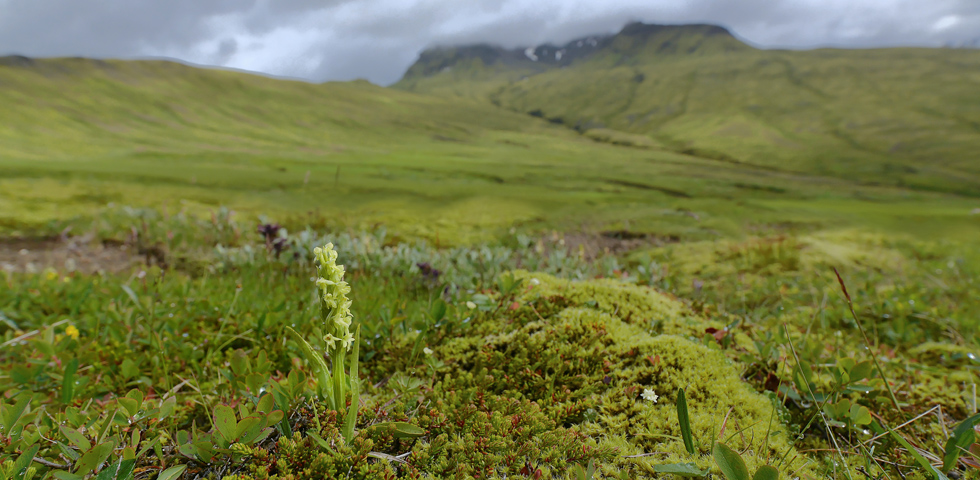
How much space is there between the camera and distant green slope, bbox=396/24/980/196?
53.4m

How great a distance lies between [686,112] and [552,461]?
392ft

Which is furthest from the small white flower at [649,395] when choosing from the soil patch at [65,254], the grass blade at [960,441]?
the soil patch at [65,254]

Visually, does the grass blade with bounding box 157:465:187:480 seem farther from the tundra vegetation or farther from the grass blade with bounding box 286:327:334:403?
the grass blade with bounding box 286:327:334:403

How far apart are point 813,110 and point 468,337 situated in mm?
103217

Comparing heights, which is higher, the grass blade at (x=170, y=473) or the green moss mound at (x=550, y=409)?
the grass blade at (x=170, y=473)

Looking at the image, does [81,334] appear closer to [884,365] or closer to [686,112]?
[884,365]

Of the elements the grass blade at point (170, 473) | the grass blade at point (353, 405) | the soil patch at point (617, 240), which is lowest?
the soil patch at point (617, 240)

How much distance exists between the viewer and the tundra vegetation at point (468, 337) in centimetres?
161

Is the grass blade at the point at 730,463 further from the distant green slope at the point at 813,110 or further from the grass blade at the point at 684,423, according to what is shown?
the distant green slope at the point at 813,110

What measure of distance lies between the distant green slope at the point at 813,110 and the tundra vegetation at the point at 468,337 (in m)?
47.1

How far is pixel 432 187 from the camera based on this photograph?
13047 mm

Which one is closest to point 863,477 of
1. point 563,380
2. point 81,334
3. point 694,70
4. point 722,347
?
point 722,347

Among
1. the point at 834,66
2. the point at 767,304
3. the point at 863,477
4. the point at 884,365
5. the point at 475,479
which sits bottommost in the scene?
the point at 767,304

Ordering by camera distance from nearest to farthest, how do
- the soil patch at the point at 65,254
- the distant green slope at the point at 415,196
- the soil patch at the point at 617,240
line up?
the soil patch at the point at 65,254 → the soil patch at the point at 617,240 → the distant green slope at the point at 415,196
